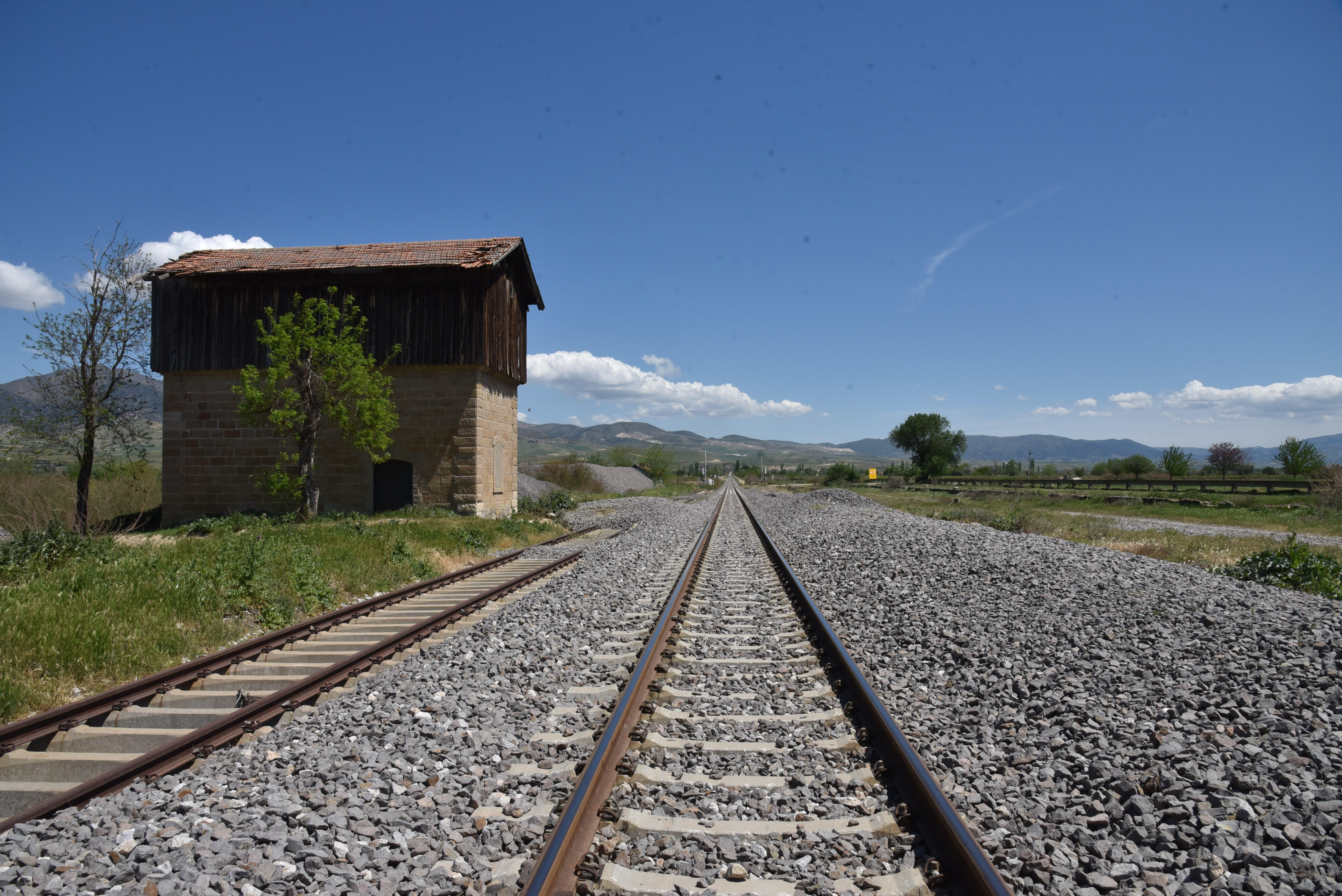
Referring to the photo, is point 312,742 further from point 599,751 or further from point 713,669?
point 713,669

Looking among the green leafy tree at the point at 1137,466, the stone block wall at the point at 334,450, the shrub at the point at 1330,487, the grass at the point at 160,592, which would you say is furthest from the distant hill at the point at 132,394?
the green leafy tree at the point at 1137,466

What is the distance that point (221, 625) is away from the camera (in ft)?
23.8

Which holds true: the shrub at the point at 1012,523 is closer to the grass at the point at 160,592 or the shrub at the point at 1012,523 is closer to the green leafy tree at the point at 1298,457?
the grass at the point at 160,592

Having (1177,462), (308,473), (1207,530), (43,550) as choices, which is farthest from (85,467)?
(1177,462)

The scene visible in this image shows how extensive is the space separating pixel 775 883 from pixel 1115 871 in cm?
139

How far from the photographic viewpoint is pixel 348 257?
21.1m

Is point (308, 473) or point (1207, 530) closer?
point (308, 473)

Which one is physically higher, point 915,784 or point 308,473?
point 308,473

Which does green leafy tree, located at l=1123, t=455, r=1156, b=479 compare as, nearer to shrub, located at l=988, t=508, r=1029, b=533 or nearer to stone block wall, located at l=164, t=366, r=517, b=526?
shrub, located at l=988, t=508, r=1029, b=533

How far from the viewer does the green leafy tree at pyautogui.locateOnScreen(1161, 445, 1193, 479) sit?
53812mm

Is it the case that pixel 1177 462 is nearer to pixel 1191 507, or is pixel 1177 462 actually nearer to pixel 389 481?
pixel 1191 507

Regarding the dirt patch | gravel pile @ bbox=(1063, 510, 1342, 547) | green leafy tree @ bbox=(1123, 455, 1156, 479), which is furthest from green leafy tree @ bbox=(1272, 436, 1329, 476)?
the dirt patch

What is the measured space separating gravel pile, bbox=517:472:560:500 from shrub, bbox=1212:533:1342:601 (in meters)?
24.0

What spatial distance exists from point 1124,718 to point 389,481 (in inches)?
777
